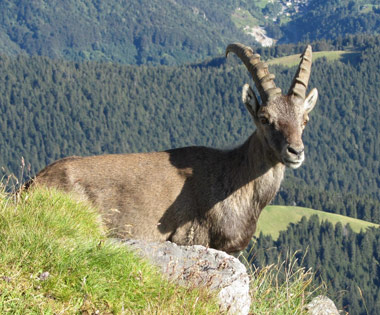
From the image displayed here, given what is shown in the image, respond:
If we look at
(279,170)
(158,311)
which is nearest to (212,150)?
(279,170)

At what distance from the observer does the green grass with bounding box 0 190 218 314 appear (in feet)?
22.5

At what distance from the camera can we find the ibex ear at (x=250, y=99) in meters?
13.6

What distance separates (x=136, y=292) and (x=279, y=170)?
6665 millimetres

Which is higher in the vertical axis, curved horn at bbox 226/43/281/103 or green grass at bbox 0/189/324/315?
curved horn at bbox 226/43/281/103

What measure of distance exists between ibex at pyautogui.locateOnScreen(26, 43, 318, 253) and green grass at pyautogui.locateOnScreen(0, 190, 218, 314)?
182 inches

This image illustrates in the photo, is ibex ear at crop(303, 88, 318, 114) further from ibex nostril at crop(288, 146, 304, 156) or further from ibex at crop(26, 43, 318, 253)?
ibex nostril at crop(288, 146, 304, 156)

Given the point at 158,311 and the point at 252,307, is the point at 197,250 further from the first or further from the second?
the point at 158,311

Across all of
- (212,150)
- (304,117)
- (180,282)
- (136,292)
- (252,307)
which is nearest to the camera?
(136,292)

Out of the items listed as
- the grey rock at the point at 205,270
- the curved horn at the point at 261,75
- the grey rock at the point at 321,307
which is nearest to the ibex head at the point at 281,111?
the curved horn at the point at 261,75

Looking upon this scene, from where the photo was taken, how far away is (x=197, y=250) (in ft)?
33.1

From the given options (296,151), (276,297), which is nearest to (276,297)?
(276,297)

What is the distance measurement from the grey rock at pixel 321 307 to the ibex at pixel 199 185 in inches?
90.5

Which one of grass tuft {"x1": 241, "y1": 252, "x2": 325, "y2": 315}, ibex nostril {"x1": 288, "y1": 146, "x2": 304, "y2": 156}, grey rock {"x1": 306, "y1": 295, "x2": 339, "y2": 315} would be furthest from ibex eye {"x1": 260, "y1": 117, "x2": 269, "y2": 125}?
grey rock {"x1": 306, "y1": 295, "x2": 339, "y2": 315}

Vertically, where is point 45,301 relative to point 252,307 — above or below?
above
